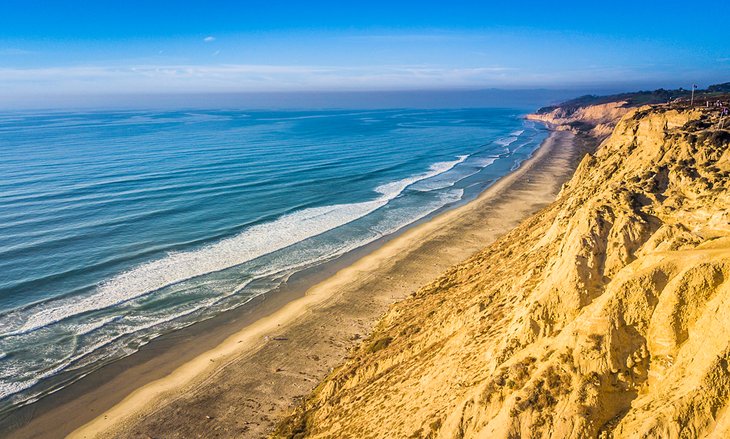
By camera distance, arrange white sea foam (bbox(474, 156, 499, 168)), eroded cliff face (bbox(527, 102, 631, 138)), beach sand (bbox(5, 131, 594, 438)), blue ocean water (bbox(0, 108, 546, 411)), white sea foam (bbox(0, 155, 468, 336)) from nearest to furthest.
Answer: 1. beach sand (bbox(5, 131, 594, 438))
2. blue ocean water (bbox(0, 108, 546, 411))
3. white sea foam (bbox(0, 155, 468, 336))
4. white sea foam (bbox(474, 156, 499, 168))
5. eroded cliff face (bbox(527, 102, 631, 138))

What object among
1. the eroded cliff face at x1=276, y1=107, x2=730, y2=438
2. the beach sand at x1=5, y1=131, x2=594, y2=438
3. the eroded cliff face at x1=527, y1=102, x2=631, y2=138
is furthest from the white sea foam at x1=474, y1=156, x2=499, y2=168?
the eroded cliff face at x1=276, y1=107, x2=730, y2=438

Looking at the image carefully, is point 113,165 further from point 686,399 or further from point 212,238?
point 686,399

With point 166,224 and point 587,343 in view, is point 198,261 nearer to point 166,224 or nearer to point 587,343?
point 166,224

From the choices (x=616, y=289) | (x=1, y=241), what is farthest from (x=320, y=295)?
(x=1, y=241)

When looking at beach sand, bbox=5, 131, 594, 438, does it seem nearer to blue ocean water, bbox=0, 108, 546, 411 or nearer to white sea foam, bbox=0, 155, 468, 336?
blue ocean water, bbox=0, 108, 546, 411

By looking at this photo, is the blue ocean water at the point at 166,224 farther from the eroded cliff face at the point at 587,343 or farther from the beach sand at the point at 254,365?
the eroded cliff face at the point at 587,343

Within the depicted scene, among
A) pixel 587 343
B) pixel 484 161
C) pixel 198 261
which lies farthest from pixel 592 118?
pixel 587 343
